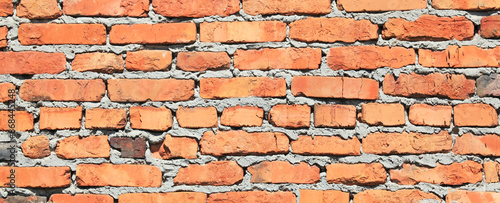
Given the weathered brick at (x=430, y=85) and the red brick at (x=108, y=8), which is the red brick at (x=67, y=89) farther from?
the weathered brick at (x=430, y=85)

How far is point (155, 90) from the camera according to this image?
43.6 inches

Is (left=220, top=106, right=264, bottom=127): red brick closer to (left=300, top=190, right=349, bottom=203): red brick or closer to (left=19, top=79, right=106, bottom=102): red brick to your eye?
(left=300, top=190, right=349, bottom=203): red brick

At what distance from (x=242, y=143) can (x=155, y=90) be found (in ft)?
1.10

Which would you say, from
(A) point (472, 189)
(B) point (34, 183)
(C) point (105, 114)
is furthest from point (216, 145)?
(A) point (472, 189)

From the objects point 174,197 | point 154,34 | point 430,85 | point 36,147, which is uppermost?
point 154,34

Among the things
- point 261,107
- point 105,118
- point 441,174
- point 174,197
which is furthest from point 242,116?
point 441,174

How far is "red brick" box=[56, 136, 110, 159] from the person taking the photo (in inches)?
43.8

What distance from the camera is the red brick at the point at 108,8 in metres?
1.12

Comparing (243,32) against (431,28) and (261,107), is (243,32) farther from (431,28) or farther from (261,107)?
(431,28)

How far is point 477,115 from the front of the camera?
3.64 feet

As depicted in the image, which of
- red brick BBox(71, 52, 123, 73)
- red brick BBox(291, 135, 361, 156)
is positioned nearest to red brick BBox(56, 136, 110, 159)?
red brick BBox(71, 52, 123, 73)

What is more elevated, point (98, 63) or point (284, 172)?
point (98, 63)

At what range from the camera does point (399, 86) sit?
1112 mm

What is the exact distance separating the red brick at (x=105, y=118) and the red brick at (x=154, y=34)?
0.76 feet
